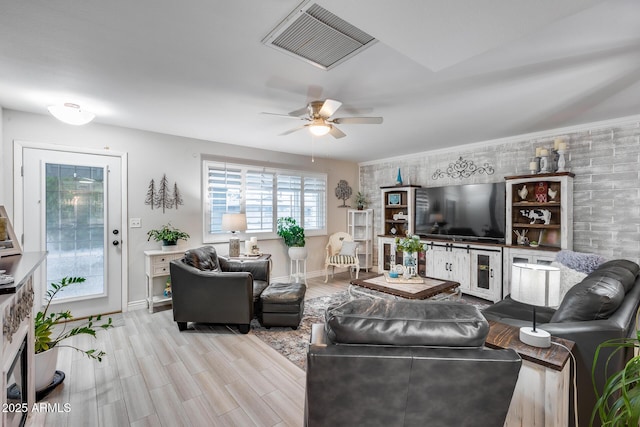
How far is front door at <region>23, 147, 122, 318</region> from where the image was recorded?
3.37 m

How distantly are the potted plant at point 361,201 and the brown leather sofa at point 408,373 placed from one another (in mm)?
5380

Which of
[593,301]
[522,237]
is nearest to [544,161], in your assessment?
[522,237]

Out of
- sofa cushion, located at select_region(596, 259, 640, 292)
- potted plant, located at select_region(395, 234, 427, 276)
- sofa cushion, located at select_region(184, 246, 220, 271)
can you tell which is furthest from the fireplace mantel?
sofa cushion, located at select_region(596, 259, 640, 292)

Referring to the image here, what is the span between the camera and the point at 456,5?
1.31 metres

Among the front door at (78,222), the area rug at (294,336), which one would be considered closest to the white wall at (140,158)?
the front door at (78,222)

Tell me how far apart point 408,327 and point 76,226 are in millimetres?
4177

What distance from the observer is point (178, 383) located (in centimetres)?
231

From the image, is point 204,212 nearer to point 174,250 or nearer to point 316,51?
point 174,250

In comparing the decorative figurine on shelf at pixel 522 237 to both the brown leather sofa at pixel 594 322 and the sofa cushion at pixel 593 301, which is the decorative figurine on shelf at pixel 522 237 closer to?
the brown leather sofa at pixel 594 322

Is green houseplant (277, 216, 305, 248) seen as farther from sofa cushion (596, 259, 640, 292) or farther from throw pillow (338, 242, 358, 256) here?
sofa cushion (596, 259, 640, 292)

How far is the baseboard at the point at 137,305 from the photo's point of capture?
3.93 metres

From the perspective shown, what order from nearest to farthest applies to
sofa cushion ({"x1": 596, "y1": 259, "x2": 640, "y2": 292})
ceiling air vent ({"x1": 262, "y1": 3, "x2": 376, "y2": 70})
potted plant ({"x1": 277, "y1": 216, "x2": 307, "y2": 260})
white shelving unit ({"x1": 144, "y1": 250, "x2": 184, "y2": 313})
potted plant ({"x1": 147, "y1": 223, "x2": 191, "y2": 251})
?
1. ceiling air vent ({"x1": 262, "y1": 3, "x2": 376, "y2": 70})
2. sofa cushion ({"x1": 596, "y1": 259, "x2": 640, "y2": 292})
3. white shelving unit ({"x1": 144, "y1": 250, "x2": 184, "y2": 313})
4. potted plant ({"x1": 147, "y1": 223, "x2": 191, "y2": 251})
5. potted plant ({"x1": 277, "y1": 216, "x2": 307, "y2": 260})

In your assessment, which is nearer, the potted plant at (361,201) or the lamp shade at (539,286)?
the lamp shade at (539,286)

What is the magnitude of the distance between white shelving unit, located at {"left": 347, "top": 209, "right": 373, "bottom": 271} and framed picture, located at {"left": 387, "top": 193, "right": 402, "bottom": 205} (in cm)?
60
